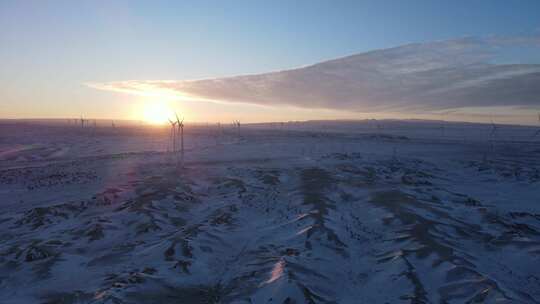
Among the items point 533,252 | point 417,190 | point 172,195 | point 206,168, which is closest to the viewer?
point 533,252

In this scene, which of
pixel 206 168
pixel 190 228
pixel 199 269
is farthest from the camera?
pixel 206 168

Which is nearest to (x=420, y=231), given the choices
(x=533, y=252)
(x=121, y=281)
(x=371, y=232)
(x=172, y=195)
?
(x=371, y=232)

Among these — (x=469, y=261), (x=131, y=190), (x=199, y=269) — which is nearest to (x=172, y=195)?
(x=131, y=190)

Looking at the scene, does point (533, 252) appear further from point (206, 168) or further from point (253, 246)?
point (206, 168)

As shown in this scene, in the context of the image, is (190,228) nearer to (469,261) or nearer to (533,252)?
(469,261)

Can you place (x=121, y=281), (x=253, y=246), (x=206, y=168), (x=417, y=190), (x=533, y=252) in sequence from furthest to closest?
(x=206, y=168)
(x=417, y=190)
(x=253, y=246)
(x=533, y=252)
(x=121, y=281)

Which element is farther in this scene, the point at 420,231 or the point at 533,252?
the point at 420,231

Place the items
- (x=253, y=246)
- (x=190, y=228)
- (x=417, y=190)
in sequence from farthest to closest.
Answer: (x=417, y=190), (x=190, y=228), (x=253, y=246)
